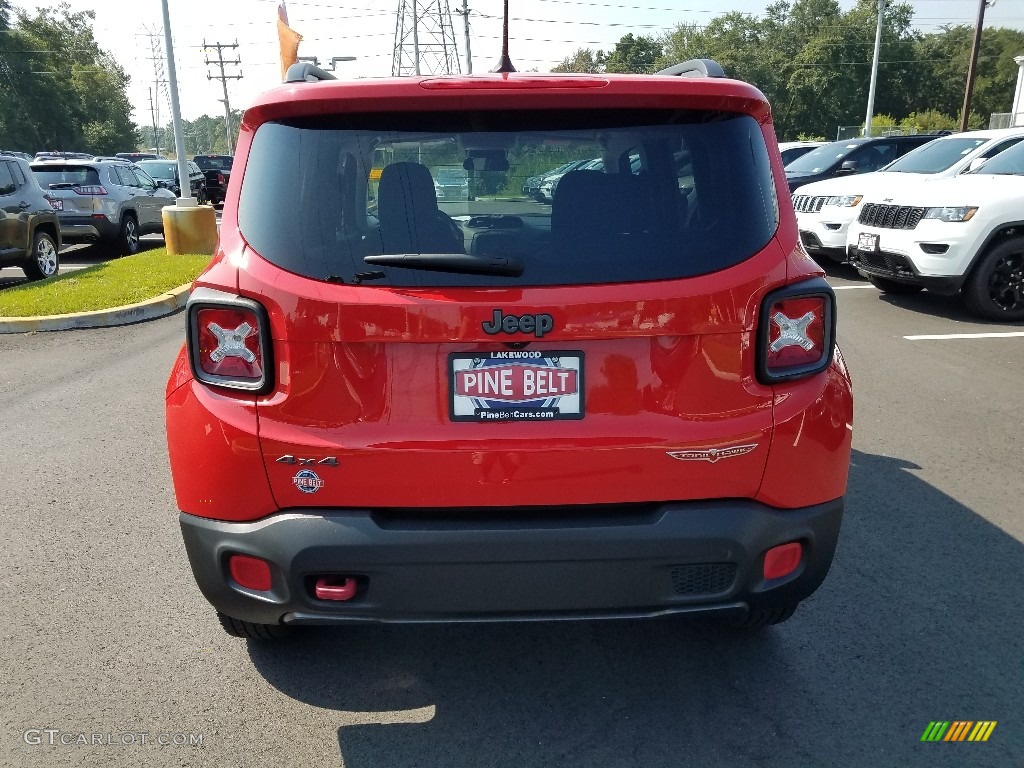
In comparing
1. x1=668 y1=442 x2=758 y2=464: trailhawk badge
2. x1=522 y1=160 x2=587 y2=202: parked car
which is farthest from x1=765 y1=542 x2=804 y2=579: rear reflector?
x1=522 y1=160 x2=587 y2=202: parked car

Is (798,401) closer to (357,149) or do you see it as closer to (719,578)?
(719,578)

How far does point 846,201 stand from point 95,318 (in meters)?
8.90

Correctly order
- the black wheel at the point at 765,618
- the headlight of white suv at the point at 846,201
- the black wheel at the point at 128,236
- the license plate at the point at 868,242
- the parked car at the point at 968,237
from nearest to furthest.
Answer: the black wheel at the point at 765,618
the parked car at the point at 968,237
the license plate at the point at 868,242
the headlight of white suv at the point at 846,201
the black wheel at the point at 128,236

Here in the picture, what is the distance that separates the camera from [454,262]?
7.20ft

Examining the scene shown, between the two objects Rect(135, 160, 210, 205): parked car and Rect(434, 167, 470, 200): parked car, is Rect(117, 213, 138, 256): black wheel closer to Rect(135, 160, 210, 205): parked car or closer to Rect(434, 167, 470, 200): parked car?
Rect(135, 160, 210, 205): parked car

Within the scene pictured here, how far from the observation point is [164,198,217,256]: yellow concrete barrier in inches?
512

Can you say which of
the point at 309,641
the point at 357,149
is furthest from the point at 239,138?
the point at 309,641

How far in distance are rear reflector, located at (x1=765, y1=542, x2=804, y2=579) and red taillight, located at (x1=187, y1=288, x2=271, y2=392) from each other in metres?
1.46

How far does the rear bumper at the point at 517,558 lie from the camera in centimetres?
221

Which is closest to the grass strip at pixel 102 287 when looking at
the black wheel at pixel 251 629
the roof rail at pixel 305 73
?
the roof rail at pixel 305 73

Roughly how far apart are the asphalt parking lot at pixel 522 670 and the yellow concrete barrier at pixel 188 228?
9.47m

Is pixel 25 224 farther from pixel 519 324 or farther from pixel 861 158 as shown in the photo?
pixel 861 158

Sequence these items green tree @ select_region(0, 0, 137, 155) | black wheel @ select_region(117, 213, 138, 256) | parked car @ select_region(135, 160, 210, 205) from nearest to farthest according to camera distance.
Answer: black wheel @ select_region(117, 213, 138, 256), parked car @ select_region(135, 160, 210, 205), green tree @ select_region(0, 0, 137, 155)

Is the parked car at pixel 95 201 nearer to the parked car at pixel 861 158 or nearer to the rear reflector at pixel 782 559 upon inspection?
the parked car at pixel 861 158
